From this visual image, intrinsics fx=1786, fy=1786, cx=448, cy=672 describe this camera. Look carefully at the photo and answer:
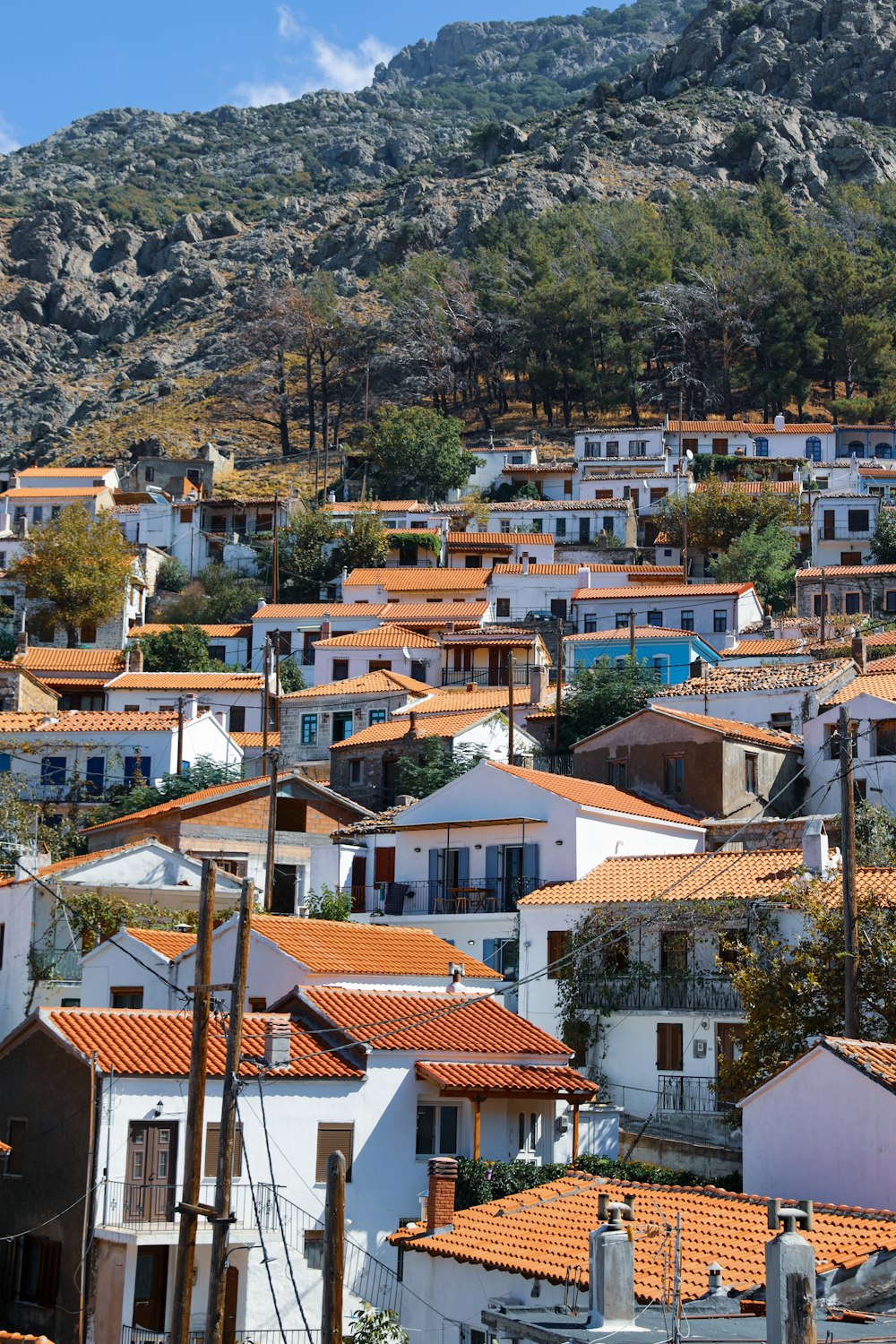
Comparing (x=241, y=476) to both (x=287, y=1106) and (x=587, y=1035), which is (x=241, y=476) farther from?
(x=287, y=1106)

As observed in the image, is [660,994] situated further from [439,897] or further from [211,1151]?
[211,1151]

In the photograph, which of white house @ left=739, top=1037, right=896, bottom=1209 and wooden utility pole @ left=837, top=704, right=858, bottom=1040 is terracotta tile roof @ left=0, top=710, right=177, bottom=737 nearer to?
wooden utility pole @ left=837, top=704, right=858, bottom=1040

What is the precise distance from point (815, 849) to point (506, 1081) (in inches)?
356

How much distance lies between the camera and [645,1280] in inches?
863

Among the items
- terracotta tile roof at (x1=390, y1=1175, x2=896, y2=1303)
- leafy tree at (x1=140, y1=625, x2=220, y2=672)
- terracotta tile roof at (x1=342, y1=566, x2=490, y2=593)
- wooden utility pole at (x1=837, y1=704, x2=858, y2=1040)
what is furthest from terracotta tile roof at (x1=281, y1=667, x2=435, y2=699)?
terracotta tile roof at (x1=390, y1=1175, x2=896, y2=1303)

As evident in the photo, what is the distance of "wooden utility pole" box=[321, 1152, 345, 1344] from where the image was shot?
20.4 meters

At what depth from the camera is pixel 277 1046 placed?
29500 mm

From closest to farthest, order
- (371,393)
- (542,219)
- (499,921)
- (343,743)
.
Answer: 1. (499,921)
2. (343,743)
3. (371,393)
4. (542,219)

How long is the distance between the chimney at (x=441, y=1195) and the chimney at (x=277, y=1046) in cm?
350

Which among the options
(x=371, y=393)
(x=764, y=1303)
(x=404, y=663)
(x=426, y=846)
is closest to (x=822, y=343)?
(x=371, y=393)

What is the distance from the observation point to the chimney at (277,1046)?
29.4 meters

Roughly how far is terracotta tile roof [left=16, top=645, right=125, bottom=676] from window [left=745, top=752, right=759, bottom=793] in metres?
30.2

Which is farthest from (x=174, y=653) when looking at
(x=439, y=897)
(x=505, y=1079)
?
(x=505, y=1079)

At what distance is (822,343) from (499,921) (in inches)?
3019
